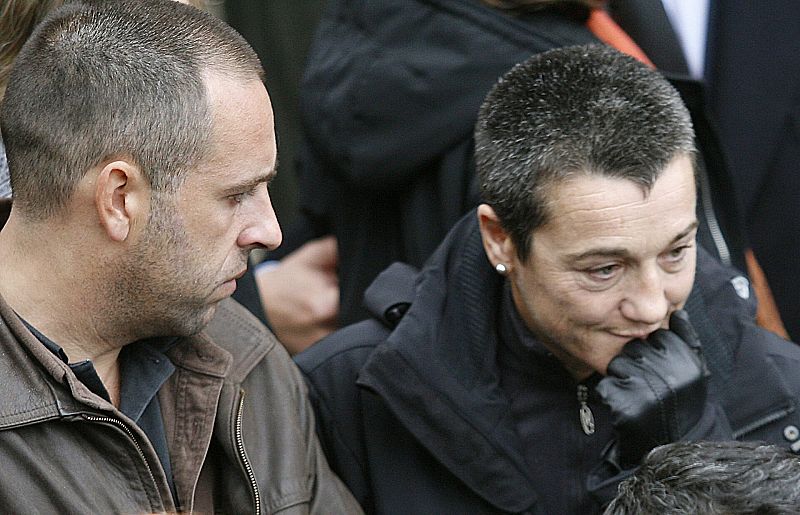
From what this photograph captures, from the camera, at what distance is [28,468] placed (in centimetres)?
225

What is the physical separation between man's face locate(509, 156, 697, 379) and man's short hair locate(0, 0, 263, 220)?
70cm

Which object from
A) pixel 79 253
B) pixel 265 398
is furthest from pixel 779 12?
pixel 79 253

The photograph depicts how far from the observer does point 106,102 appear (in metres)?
2.37

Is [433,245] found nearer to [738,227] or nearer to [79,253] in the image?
[738,227]

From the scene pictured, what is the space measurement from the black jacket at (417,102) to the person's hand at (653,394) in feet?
1.90

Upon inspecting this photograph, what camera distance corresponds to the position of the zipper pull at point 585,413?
279cm

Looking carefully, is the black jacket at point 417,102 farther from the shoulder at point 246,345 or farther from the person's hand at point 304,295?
the shoulder at point 246,345

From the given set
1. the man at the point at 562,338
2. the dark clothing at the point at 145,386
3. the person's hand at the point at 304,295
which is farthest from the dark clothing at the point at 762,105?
the dark clothing at the point at 145,386

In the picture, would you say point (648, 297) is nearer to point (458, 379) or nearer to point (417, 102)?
point (458, 379)

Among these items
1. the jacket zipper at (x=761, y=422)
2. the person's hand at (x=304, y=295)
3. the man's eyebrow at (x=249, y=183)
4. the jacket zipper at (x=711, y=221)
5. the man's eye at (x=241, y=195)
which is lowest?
the person's hand at (x=304, y=295)

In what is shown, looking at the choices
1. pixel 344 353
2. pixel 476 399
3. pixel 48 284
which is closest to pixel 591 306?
pixel 476 399

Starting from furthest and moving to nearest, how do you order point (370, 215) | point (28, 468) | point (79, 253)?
point (370, 215) < point (79, 253) < point (28, 468)

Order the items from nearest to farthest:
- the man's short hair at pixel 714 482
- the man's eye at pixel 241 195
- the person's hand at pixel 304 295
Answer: the man's short hair at pixel 714 482 < the man's eye at pixel 241 195 < the person's hand at pixel 304 295

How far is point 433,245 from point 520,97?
628 mm
